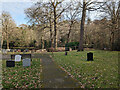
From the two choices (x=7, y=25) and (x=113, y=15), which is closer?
(x=113, y=15)

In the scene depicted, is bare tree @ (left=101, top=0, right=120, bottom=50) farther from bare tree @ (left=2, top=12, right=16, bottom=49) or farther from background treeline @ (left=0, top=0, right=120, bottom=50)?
bare tree @ (left=2, top=12, right=16, bottom=49)

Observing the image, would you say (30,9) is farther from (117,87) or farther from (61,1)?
(117,87)

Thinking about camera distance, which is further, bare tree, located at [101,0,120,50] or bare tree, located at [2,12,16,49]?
bare tree, located at [2,12,16,49]

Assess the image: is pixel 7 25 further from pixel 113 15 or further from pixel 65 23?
pixel 113 15

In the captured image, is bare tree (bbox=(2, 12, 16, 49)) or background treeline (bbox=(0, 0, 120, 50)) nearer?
background treeline (bbox=(0, 0, 120, 50))

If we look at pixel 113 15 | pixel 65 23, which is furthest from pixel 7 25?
pixel 113 15

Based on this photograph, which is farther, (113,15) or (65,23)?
(65,23)

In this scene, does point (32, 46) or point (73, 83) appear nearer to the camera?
point (73, 83)

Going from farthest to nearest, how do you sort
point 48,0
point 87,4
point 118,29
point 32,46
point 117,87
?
point 32,46 < point 48,0 < point 87,4 < point 118,29 < point 117,87

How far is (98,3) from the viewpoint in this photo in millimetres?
18516

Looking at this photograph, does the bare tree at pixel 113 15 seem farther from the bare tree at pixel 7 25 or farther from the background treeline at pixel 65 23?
Answer: the bare tree at pixel 7 25

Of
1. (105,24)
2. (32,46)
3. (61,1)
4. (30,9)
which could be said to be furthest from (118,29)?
(32,46)

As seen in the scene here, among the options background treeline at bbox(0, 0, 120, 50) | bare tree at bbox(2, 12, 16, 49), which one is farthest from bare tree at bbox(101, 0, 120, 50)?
bare tree at bbox(2, 12, 16, 49)

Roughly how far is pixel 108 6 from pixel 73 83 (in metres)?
18.9
